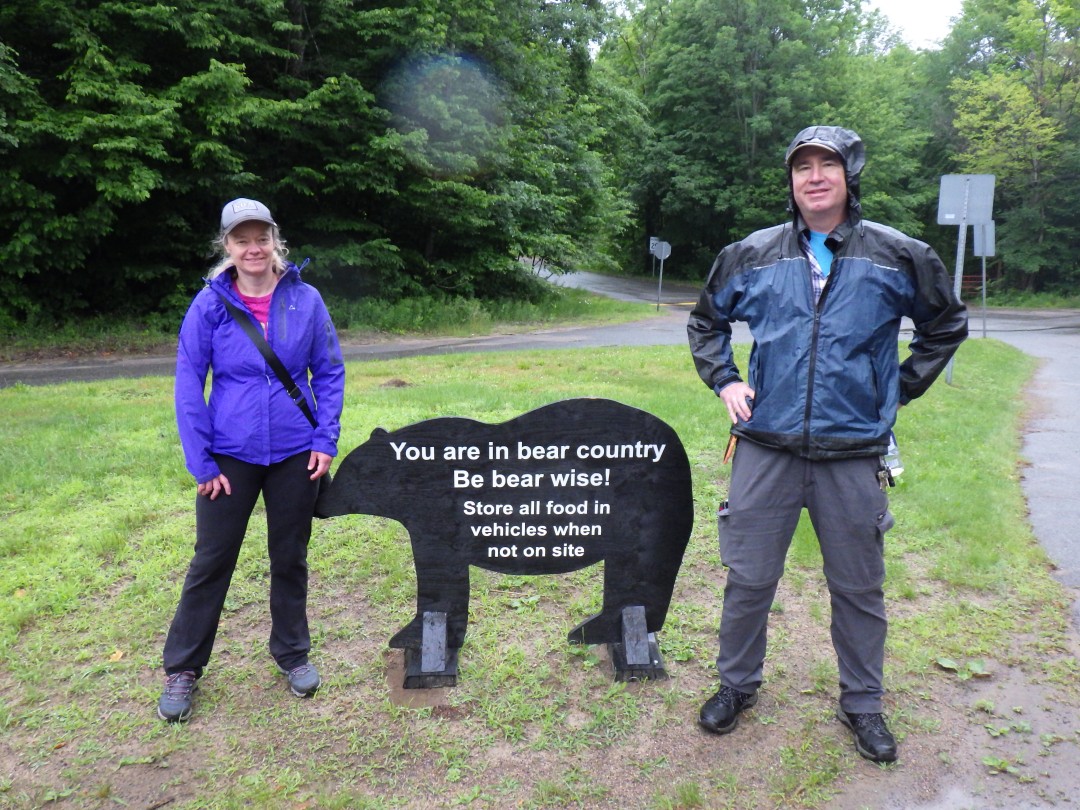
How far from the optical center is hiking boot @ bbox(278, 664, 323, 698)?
336cm

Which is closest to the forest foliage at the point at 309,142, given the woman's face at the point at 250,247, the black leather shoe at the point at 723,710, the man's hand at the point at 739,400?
the woman's face at the point at 250,247

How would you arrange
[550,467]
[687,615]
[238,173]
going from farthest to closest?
[238,173] → [687,615] → [550,467]

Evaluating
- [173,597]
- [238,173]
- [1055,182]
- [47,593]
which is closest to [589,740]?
[173,597]

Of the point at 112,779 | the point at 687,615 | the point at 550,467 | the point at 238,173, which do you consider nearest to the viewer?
the point at 112,779

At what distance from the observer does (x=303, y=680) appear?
3.38 metres

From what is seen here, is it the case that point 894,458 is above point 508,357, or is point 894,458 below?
above

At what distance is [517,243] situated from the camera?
67.2ft

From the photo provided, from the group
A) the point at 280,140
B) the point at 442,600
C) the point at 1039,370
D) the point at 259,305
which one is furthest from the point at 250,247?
the point at 280,140

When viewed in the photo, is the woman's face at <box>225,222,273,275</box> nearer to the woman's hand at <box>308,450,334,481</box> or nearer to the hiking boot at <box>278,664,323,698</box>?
the woman's hand at <box>308,450,334,481</box>

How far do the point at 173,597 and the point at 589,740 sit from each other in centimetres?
232

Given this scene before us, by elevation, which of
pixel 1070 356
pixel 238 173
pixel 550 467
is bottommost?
pixel 1070 356

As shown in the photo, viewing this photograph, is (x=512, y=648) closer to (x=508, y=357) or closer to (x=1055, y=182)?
(x=508, y=357)

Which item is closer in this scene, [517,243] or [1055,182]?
[517,243]

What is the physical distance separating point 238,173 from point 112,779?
45.1ft
